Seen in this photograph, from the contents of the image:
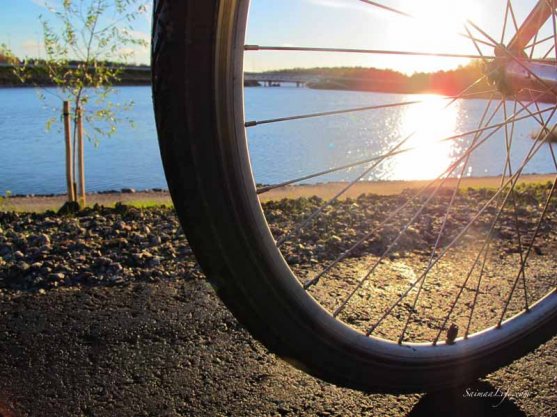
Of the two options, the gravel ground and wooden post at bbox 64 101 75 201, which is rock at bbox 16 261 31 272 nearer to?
the gravel ground

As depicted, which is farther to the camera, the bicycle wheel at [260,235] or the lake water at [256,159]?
the lake water at [256,159]

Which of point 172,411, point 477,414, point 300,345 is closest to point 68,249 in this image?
point 172,411

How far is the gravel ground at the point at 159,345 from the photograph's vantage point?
A: 1539 mm

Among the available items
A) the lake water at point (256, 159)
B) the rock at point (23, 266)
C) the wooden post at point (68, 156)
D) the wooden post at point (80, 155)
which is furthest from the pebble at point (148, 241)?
the lake water at point (256, 159)

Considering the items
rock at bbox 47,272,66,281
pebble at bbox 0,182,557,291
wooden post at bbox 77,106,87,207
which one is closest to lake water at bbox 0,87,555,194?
wooden post at bbox 77,106,87,207

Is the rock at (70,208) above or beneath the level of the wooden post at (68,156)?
beneath

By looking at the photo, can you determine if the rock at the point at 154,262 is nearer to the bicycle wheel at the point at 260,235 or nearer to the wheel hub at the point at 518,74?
the bicycle wheel at the point at 260,235

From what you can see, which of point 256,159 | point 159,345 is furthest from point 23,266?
point 256,159

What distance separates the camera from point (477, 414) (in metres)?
1.52

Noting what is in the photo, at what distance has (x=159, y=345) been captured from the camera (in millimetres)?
1838

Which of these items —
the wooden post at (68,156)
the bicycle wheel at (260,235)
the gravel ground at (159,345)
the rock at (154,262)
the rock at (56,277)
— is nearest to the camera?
the bicycle wheel at (260,235)

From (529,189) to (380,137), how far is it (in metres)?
17.9

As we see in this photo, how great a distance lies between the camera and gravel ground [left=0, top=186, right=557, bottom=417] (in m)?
1.54

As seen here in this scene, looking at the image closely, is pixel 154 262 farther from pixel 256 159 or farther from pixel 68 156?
pixel 256 159
